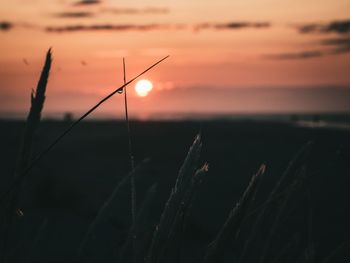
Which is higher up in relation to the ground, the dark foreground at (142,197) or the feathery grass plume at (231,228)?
the feathery grass plume at (231,228)

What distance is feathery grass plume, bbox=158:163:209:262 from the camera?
90 centimetres

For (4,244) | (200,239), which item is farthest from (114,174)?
(4,244)

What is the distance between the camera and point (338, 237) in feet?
30.0

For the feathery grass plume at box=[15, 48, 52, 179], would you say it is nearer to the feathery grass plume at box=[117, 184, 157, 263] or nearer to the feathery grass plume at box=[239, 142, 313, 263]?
the feathery grass plume at box=[117, 184, 157, 263]

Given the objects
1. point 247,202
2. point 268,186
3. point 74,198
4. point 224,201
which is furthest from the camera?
point 268,186

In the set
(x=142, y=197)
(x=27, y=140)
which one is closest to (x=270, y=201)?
(x=27, y=140)

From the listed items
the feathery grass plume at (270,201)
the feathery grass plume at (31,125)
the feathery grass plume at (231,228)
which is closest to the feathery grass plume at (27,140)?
the feathery grass plume at (31,125)

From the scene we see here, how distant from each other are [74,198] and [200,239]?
2.54 m

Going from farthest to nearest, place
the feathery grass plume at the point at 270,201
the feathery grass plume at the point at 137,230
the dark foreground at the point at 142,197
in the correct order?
the dark foreground at the point at 142,197
the feathery grass plume at the point at 270,201
the feathery grass plume at the point at 137,230

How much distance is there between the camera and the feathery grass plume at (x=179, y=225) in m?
0.90

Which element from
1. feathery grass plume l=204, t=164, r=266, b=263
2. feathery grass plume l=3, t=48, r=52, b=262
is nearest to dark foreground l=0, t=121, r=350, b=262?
feathery grass plume l=3, t=48, r=52, b=262

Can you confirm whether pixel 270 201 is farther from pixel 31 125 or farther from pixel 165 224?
pixel 31 125

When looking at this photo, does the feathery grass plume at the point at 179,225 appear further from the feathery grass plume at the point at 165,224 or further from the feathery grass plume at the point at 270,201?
the feathery grass plume at the point at 270,201

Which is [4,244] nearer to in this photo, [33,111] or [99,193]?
[33,111]
